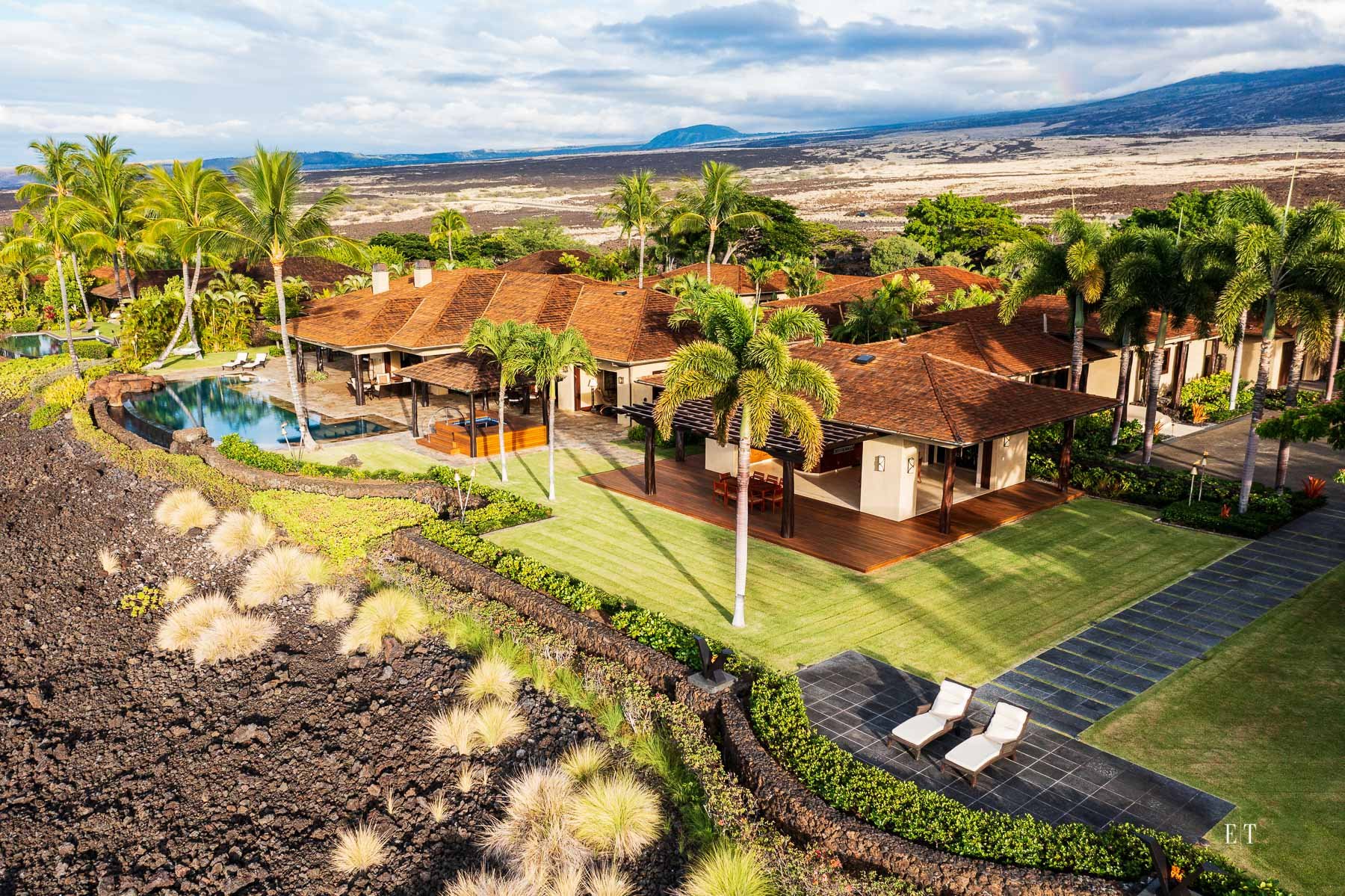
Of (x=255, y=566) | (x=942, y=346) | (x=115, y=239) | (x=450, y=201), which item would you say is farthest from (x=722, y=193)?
(x=450, y=201)

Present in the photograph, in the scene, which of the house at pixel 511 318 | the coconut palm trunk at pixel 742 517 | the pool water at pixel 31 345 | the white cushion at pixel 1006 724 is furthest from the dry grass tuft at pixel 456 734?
the pool water at pixel 31 345

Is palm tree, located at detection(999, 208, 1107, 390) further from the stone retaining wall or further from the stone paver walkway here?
the stone retaining wall

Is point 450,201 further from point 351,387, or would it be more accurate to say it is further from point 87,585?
point 87,585

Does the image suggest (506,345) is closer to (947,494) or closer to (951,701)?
(947,494)

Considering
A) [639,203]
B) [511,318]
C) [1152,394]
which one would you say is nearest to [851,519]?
[1152,394]

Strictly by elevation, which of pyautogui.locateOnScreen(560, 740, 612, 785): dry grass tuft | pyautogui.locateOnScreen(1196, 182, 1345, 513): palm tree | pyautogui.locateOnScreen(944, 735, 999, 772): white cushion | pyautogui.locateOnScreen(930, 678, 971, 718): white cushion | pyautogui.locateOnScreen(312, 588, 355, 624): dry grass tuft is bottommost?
pyautogui.locateOnScreen(312, 588, 355, 624): dry grass tuft

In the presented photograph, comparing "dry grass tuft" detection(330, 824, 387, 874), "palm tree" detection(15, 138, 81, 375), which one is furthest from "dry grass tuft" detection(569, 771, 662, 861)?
"palm tree" detection(15, 138, 81, 375)

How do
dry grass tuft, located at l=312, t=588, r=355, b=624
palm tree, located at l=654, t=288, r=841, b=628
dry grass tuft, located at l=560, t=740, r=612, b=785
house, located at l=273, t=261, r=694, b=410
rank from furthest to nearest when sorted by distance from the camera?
house, located at l=273, t=261, r=694, b=410 < dry grass tuft, located at l=312, t=588, r=355, b=624 < palm tree, located at l=654, t=288, r=841, b=628 < dry grass tuft, located at l=560, t=740, r=612, b=785

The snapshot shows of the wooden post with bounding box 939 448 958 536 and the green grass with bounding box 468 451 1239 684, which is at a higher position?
the wooden post with bounding box 939 448 958 536
